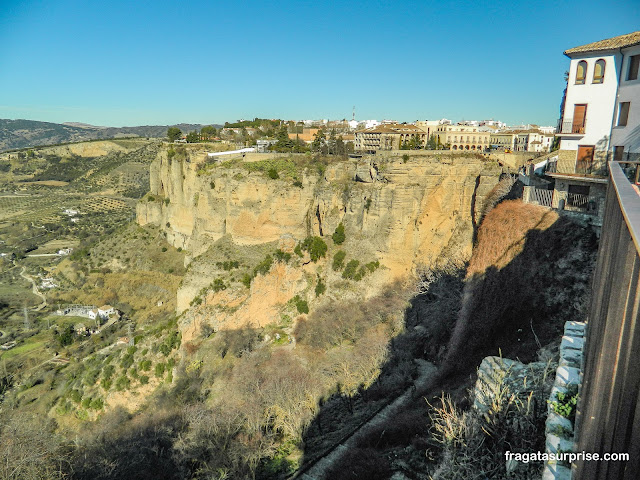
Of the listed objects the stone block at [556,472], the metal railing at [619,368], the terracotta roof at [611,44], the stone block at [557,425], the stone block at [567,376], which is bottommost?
the stone block at [556,472]

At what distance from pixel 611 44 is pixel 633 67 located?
47.2 inches

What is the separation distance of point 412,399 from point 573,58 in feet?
44.7

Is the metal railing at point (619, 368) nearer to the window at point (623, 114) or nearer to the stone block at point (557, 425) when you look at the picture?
the stone block at point (557, 425)

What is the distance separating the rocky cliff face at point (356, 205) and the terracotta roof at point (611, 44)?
660 centimetres

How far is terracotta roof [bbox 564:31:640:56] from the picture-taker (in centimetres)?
1392

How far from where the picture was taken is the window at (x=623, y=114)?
14237 mm

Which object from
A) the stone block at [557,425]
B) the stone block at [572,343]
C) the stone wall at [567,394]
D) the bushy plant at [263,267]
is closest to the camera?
the stone wall at [567,394]

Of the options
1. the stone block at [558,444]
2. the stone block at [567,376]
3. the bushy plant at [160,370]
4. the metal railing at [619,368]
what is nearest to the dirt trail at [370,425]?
the stone block at [567,376]

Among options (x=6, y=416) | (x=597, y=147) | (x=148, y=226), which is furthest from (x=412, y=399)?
(x=148, y=226)

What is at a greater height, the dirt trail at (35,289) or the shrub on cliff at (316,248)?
the shrub on cliff at (316,248)

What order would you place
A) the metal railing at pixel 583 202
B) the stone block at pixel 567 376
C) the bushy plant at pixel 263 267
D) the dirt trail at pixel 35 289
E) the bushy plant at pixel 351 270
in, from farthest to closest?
1. the dirt trail at pixel 35 289
2. the bushy plant at pixel 351 270
3. the bushy plant at pixel 263 267
4. the metal railing at pixel 583 202
5. the stone block at pixel 567 376

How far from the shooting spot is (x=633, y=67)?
45.9 ft

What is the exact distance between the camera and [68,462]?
13.3 meters

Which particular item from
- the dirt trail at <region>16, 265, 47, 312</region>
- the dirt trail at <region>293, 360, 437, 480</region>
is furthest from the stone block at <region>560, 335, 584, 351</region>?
the dirt trail at <region>16, 265, 47, 312</region>
